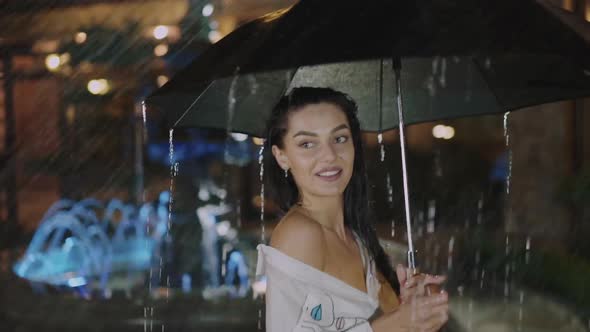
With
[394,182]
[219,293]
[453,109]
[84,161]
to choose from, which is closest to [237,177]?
[84,161]

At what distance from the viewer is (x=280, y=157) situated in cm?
262

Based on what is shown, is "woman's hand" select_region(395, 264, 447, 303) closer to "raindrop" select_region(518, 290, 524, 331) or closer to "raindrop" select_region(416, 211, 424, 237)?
"raindrop" select_region(518, 290, 524, 331)

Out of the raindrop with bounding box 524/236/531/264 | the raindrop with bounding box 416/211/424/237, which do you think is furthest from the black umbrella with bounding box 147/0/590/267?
the raindrop with bounding box 416/211/424/237

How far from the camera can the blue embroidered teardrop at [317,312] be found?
7.60ft

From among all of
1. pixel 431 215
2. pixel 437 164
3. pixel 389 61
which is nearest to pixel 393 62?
pixel 389 61

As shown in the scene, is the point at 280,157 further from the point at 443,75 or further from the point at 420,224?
the point at 420,224

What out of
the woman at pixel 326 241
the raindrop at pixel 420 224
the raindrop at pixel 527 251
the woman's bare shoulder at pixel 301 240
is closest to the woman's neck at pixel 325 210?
the woman at pixel 326 241

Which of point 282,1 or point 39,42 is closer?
point 282,1

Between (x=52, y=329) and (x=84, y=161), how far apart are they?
11406mm

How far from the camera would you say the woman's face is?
2525 mm

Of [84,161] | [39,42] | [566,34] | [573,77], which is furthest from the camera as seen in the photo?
[84,161]

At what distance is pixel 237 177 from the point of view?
57.5ft

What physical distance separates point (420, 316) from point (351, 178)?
0.58 m

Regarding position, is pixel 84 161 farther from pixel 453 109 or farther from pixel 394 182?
pixel 453 109
